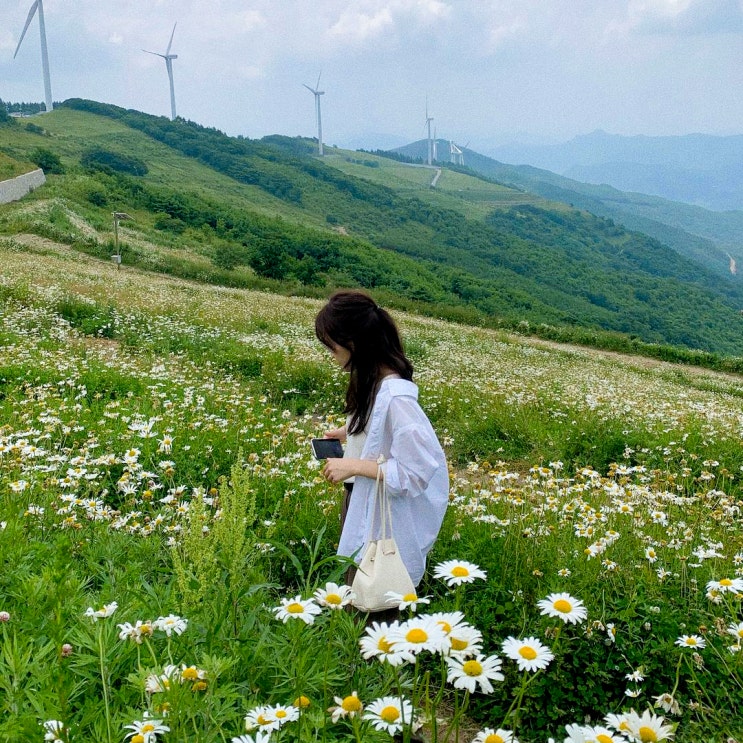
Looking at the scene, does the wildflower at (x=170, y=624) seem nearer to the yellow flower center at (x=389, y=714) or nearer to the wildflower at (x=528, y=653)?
the yellow flower center at (x=389, y=714)

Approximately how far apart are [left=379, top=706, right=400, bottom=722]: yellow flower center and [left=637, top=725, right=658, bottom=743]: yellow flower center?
59 centimetres

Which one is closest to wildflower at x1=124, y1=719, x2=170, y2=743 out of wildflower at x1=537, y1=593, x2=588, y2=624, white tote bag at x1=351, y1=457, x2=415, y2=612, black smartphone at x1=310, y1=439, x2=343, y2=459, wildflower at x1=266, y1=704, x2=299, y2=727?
wildflower at x1=266, y1=704, x2=299, y2=727

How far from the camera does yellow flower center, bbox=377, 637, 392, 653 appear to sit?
1718 millimetres

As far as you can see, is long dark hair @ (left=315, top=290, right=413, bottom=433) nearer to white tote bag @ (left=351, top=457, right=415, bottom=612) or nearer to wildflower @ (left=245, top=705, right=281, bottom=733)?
white tote bag @ (left=351, top=457, right=415, bottom=612)

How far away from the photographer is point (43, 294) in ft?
51.5

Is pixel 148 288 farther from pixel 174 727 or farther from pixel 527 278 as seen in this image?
pixel 527 278

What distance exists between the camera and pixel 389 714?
173cm

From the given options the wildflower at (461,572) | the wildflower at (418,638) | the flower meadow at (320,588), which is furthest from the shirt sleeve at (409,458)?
the wildflower at (418,638)

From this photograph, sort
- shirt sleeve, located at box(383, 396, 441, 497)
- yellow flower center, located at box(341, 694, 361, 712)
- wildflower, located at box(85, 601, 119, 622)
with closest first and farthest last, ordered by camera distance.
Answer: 1. yellow flower center, located at box(341, 694, 361, 712)
2. wildflower, located at box(85, 601, 119, 622)
3. shirt sleeve, located at box(383, 396, 441, 497)

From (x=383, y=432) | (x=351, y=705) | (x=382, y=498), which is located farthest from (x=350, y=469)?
(x=351, y=705)

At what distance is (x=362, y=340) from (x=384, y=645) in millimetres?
2146

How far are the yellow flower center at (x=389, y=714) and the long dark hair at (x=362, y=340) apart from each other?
2108 millimetres

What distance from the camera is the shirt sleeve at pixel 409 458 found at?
3.38m

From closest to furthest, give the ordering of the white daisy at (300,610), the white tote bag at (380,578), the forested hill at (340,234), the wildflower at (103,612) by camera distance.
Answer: the white daisy at (300,610) → the wildflower at (103,612) → the white tote bag at (380,578) → the forested hill at (340,234)
